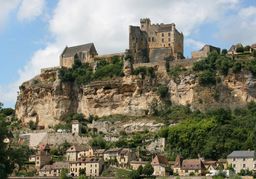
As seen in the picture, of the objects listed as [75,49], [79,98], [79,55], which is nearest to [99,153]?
[79,98]

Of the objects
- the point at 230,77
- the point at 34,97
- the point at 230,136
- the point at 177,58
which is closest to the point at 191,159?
the point at 230,136

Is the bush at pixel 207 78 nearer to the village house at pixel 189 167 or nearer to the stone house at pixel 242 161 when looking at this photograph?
the village house at pixel 189 167

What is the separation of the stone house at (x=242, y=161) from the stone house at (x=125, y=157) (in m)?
12.0

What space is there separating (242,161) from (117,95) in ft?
93.6

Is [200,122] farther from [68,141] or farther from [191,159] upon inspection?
[68,141]

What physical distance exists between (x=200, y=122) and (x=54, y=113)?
90.1 ft

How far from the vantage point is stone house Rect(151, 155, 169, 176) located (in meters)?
80.4

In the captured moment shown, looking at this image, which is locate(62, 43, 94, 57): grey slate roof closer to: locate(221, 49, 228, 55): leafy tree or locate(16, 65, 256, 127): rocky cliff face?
locate(16, 65, 256, 127): rocky cliff face

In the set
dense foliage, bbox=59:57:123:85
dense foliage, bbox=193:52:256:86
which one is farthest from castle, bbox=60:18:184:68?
dense foliage, bbox=193:52:256:86

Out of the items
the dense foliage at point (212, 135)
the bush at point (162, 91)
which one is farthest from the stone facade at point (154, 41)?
the dense foliage at point (212, 135)

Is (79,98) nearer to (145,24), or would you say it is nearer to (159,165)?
(145,24)

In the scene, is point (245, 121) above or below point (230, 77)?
below

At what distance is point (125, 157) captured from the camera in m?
85.6

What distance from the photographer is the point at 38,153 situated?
90.2 m
